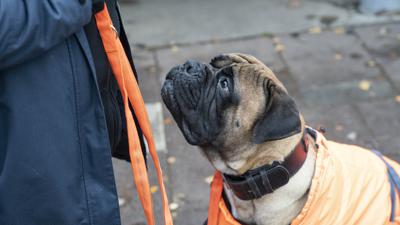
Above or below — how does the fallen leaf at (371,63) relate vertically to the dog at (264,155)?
below

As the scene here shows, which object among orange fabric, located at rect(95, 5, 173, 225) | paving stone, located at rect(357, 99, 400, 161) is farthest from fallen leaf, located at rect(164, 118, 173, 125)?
orange fabric, located at rect(95, 5, 173, 225)

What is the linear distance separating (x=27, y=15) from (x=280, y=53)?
14.3 feet

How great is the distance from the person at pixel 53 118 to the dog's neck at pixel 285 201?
25.9 inches

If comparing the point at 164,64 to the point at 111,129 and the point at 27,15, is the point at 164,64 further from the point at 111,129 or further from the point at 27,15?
the point at 27,15

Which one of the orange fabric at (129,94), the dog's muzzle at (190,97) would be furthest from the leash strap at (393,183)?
the orange fabric at (129,94)

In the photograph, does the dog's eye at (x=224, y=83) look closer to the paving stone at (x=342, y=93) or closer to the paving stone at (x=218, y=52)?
the paving stone at (x=342, y=93)

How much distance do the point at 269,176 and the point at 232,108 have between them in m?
0.35

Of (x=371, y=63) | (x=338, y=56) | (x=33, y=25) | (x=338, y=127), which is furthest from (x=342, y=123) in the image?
(x=33, y=25)

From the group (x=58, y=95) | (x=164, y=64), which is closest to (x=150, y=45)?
(x=164, y=64)

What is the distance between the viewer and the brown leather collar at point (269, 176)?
2.40 meters

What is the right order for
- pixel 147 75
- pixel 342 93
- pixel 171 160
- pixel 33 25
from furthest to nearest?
1. pixel 147 75
2. pixel 342 93
3. pixel 171 160
4. pixel 33 25

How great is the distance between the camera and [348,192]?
8.17 feet

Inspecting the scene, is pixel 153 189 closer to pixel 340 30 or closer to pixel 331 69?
pixel 331 69

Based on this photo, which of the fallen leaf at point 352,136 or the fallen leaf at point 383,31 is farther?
the fallen leaf at point 383,31
